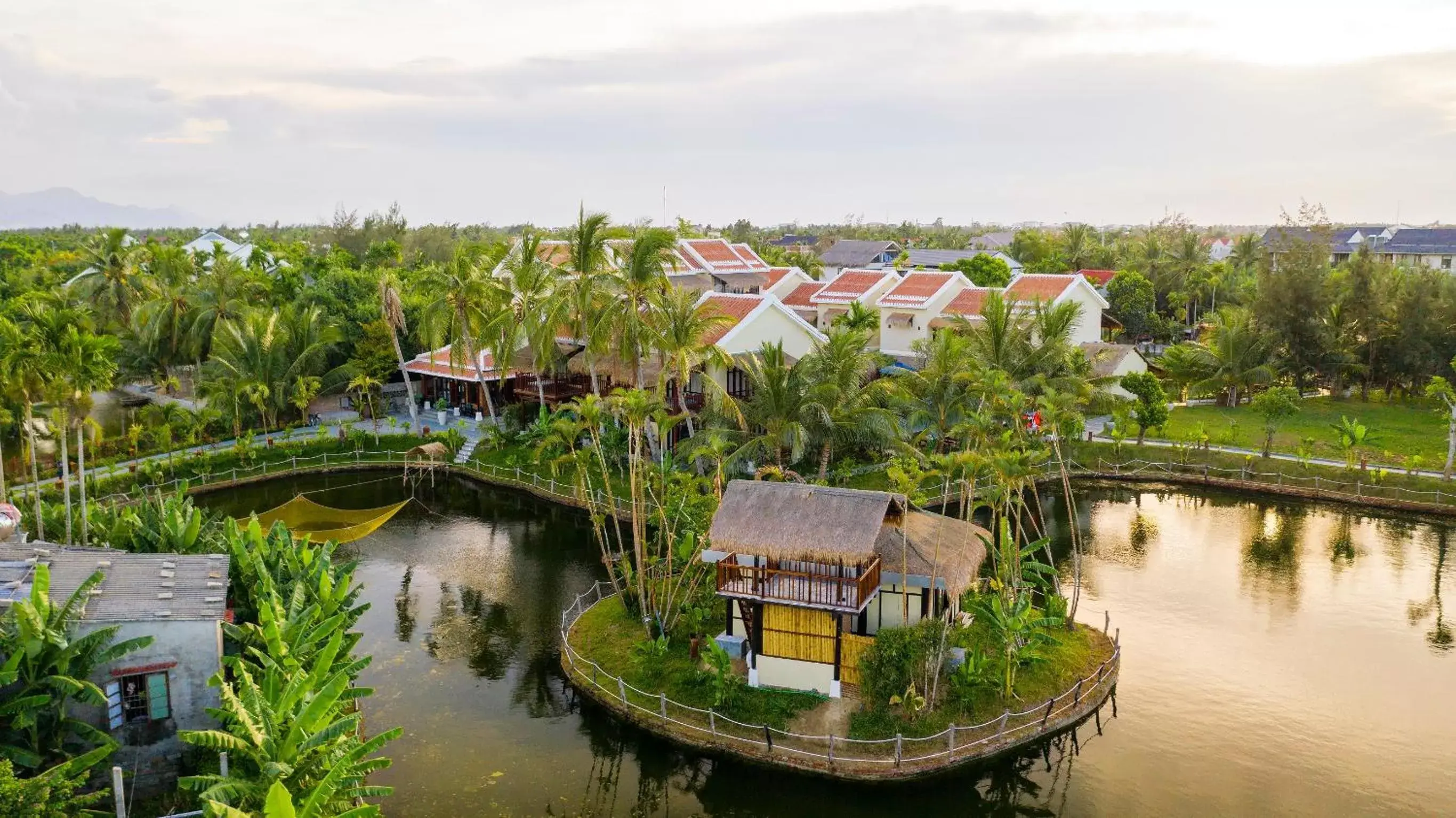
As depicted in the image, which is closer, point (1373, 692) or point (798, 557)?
point (798, 557)

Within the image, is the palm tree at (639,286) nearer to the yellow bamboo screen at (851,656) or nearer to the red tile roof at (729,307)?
the red tile roof at (729,307)

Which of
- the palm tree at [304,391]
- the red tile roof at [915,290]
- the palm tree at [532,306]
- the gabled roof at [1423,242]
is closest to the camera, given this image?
the palm tree at [532,306]

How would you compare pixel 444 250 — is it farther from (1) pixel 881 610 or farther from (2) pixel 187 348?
(1) pixel 881 610

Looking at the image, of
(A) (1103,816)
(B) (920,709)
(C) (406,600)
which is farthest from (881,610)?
(C) (406,600)

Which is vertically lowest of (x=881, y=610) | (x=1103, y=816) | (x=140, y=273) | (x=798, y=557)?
(x=1103, y=816)

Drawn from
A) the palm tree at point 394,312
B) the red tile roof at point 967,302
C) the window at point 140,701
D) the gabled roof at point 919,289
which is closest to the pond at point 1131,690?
the window at point 140,701

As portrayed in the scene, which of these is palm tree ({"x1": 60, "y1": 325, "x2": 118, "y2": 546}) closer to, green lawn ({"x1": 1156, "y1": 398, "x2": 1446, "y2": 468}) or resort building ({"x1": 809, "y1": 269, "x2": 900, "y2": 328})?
resort building ({"x1": 809, "y1": 269, "x2": 900, "y2": 328})

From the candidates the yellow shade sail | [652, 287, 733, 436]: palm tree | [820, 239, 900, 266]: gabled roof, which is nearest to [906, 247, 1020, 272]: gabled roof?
[820, 239, 900, 266]: gabled roof
